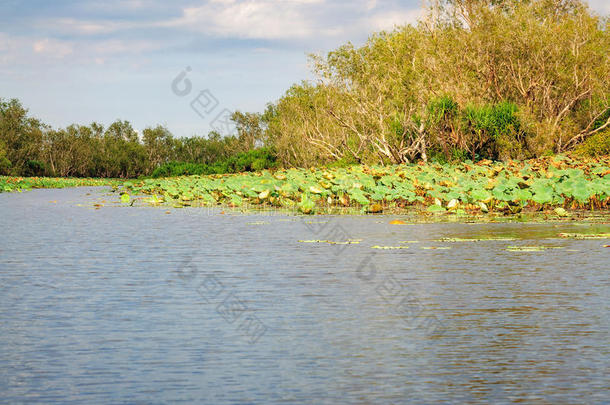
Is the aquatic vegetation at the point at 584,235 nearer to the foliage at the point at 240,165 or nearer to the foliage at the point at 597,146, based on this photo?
the foliage at the point at 597,146

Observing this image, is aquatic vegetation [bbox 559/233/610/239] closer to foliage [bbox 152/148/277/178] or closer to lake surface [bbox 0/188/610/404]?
lake surface [bbox 0/188/610/404]

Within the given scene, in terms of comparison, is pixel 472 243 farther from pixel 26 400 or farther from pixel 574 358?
pixel 26 400

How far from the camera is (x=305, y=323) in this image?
5309mm

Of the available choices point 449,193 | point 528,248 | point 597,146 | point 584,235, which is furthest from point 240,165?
point 528,248

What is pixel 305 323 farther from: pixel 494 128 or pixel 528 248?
pixel 494 128

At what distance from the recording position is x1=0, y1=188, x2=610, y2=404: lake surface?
3842 mm

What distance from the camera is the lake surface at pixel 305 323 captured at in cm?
384

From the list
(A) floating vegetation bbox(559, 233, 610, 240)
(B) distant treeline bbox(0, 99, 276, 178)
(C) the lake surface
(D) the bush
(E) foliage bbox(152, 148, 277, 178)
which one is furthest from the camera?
(B) distant treeline bbox(0, 99, 276, 178)

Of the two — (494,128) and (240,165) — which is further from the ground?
(494,128)

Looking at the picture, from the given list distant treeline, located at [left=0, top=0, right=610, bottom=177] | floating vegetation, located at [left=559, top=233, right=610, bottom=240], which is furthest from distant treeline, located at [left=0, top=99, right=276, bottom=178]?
floating vegetation, located at [left=559, top=233, right=610, bottom=240]

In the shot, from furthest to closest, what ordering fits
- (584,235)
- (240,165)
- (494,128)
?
(240,165) < (494,128) < (584,235)

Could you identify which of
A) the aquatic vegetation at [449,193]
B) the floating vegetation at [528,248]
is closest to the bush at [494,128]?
the aquatic vegetation at [449,193]

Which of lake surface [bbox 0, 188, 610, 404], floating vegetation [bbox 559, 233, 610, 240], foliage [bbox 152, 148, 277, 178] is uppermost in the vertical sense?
lake surface [bbox 0, 188, 610, 404]

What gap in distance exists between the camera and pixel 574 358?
14.3 ft
